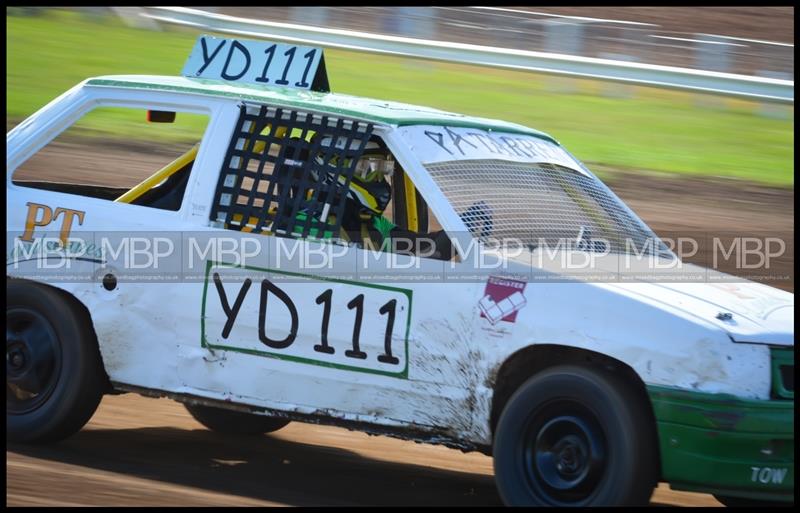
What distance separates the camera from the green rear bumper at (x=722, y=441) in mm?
4730

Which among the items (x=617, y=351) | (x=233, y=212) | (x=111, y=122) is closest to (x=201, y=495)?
(x=233, y=212)

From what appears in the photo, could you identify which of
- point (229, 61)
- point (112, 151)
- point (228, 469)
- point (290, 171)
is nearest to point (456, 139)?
point (290, 171)

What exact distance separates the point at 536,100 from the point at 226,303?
10070 millimetres

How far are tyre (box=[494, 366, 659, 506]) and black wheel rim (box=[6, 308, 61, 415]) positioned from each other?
89.3 inches

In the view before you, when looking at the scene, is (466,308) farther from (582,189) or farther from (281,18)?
(281,18)

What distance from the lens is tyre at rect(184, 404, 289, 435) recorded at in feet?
22.9

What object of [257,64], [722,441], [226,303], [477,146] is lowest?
[722,441]

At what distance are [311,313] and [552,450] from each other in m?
1.20

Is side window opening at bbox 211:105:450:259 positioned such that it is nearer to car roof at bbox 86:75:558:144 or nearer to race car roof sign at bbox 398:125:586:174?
car roof at bbox 86:75:558:144

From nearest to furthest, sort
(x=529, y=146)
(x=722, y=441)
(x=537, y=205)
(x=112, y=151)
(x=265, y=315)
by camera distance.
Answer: (x=722, y=441) < (x=265, y=315) < (x=537, y=205) < (x=529, y=146) < (x=112, y=151)

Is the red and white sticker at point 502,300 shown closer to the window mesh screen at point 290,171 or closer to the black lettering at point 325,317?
the black lettering at point 325,317

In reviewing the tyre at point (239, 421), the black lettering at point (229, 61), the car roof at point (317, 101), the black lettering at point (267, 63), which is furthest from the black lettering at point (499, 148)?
the tyre at point (239, 421)

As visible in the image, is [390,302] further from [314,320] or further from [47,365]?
[47,365]

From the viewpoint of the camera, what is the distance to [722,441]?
4.73 metres
